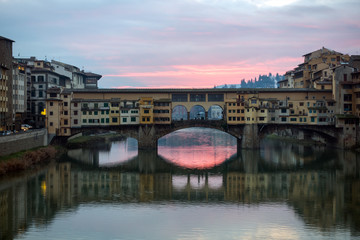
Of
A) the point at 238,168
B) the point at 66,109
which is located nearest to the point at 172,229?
the point at 238,168

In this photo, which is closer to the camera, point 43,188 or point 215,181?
point 43,188

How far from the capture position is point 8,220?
3014 cm

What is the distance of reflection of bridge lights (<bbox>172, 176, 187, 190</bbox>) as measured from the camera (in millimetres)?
42156

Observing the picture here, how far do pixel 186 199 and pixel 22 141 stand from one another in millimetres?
24223

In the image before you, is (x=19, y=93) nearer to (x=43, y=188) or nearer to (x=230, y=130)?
(x=43, y=188)

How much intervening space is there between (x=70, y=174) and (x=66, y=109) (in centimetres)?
1973

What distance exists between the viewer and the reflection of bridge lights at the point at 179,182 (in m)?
42.2

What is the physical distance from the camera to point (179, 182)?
44750mm

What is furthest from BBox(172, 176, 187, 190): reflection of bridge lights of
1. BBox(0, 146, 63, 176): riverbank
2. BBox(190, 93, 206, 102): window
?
BBox(190, 93, 206, 102): window

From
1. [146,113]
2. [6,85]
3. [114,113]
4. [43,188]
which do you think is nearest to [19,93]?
[6,85]

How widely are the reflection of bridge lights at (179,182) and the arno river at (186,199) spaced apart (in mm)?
104

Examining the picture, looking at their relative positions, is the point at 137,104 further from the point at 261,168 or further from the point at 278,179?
the point at 278,179

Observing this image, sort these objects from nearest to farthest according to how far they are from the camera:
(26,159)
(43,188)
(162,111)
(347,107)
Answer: (43,188), (26,159), (347,107), (162,111)

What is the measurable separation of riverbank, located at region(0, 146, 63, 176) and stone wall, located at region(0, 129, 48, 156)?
678mm
